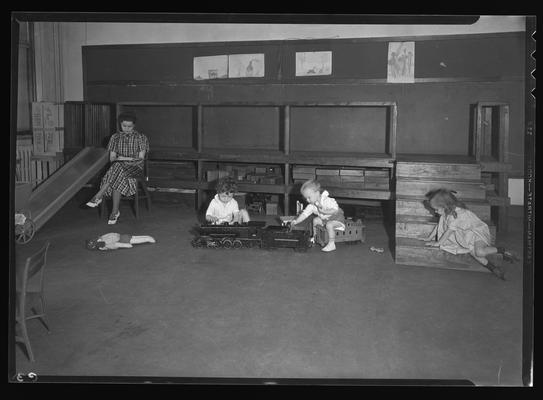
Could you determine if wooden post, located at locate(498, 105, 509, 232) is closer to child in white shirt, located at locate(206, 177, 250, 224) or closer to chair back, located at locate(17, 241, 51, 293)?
child in white shirt, located at locate(206, 177, 250, 224)

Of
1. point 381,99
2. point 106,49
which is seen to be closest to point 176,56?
point 106,49

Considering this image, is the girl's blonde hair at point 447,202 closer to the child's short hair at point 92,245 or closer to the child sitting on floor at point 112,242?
the child sitting on floor at point 112,242

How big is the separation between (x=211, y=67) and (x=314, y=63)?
1.75 metres

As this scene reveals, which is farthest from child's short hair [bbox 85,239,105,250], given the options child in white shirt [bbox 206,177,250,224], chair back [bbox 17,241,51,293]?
chair back [bbox 17,241,51,293]

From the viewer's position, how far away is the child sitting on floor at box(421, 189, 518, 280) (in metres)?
5.54

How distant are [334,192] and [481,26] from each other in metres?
3.34

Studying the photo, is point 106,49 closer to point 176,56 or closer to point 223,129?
point 176,56

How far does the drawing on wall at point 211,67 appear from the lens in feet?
30.3

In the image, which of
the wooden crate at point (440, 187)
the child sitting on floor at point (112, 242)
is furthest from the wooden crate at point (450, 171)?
the child sitting on floor at point (112, 242)

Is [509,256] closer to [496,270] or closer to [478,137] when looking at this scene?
[496,270]

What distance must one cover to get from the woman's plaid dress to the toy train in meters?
1.90

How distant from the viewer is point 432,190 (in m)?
6.76

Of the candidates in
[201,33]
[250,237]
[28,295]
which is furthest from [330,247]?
[201,33]

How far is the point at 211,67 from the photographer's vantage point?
9273 millimetres
